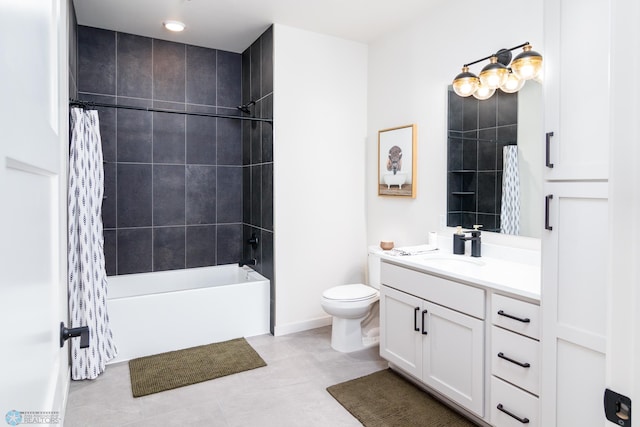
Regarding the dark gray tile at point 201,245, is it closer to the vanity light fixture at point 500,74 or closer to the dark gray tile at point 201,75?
the dark gray tile at point 201,75

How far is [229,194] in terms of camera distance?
4133mm

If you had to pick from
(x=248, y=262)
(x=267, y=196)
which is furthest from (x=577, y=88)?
(x=248, y=262)

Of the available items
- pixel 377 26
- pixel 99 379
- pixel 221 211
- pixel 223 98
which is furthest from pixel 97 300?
pixel 377 26

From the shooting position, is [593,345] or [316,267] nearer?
[593,345]

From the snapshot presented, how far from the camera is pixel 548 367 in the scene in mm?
1555

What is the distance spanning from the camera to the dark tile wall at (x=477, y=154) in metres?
2.53

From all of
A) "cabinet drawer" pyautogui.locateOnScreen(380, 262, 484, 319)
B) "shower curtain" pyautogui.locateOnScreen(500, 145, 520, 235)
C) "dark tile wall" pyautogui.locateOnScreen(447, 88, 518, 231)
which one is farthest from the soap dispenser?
"cabinet drawer" pyautogui.locateOnScreen(380, 262, 484, 319)

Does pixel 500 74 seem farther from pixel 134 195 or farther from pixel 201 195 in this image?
pixel 134 195

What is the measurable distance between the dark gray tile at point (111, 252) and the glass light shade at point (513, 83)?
3467mm

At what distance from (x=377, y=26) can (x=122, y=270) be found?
3.23 metres

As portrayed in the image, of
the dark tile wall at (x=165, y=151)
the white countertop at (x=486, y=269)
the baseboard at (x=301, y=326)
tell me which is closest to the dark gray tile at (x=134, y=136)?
the dark tile wall at (x=165, y=151)

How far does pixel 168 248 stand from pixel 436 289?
2708mm

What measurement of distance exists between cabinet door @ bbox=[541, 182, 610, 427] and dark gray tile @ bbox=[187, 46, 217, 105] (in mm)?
3373

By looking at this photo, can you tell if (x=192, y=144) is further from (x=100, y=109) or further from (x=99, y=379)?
(x=99, y=379)
